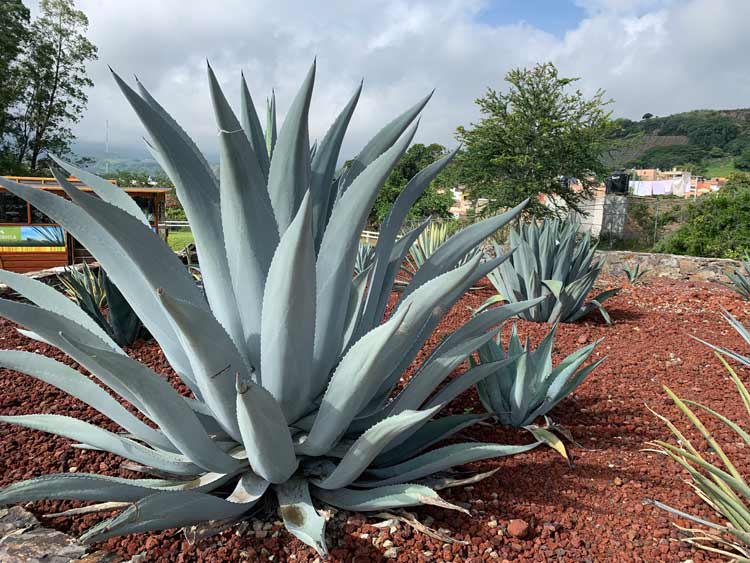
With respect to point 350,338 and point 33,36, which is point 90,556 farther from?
point 33,36

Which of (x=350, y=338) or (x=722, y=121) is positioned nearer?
(x=350, y=338)

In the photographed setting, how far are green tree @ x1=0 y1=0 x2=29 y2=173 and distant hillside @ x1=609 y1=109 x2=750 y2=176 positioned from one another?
65625mm

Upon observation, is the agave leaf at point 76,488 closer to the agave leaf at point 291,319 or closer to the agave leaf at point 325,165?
the agave leaf at point 291,319

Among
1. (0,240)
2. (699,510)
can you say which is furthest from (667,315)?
(0,240)

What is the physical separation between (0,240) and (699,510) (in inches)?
522

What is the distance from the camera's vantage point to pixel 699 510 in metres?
1.81

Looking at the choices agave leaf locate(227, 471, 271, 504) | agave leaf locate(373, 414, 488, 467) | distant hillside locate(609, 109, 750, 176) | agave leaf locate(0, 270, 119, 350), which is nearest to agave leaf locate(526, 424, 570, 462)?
agave leaf locate(373, 414, 488, 467)

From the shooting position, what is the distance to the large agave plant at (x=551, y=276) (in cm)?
433

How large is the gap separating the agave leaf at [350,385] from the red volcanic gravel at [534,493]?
340 millimetres

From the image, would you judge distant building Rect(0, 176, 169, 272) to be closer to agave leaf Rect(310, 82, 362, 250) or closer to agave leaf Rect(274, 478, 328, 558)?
agave leaf Rect(310, 82, 362, 250)

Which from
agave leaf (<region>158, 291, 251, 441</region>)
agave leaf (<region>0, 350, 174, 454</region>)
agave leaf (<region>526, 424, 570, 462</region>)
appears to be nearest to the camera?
agave leaf (<region>158, 291, 251, 441</region>)

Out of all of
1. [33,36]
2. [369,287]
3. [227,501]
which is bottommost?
[227,501]

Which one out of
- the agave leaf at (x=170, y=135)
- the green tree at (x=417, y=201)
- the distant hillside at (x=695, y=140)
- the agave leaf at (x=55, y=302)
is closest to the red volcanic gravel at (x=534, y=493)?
the agave leaf at (x=55, y=302)

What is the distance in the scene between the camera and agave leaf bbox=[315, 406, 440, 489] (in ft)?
4.53
